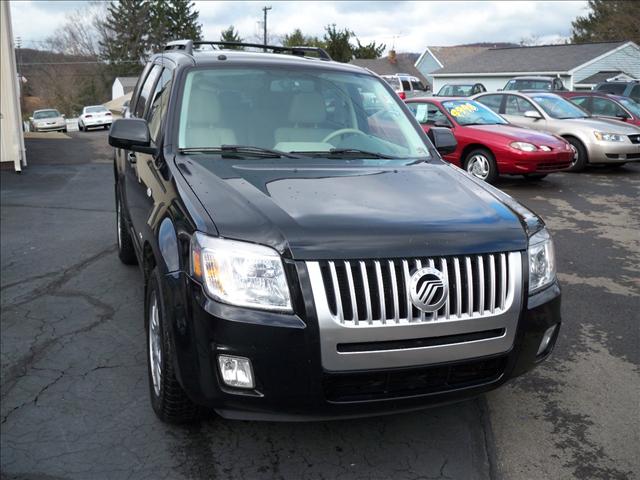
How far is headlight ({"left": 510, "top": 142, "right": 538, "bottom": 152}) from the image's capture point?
36.1 feet

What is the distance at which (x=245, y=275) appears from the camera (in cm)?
276

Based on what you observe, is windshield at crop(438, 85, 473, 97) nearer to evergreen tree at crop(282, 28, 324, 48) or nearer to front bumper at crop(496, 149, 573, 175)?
front bumper at crop(496, 149, 573, 175)

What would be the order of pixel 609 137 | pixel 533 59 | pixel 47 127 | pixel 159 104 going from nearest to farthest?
pixel 159 104
pixel 609 137
pixel 533 59
pixel 47 127

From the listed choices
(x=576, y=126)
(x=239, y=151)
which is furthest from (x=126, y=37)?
(x=239, y=151)

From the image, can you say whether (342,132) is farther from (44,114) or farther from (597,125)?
(44,114)

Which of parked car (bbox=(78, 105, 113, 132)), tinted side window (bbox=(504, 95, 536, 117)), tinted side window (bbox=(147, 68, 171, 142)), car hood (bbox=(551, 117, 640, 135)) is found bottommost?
parked car (bbox=(78, 105, 113, 132))

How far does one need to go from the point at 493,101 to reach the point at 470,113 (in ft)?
9.81

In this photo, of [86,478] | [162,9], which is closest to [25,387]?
[86,478]

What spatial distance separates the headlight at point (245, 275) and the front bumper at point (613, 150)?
12.0m

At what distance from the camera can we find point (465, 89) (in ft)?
82.2

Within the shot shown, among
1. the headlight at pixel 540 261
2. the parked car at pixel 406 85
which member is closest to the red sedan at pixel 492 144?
the headlight at pixel 540 261

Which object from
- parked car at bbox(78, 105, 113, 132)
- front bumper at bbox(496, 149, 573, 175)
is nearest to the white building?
front bumper at bbox(496, 149, 573, 175)

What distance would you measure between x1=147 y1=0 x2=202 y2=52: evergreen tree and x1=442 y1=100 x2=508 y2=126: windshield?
2630 inches

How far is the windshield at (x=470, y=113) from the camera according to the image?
12.1 meters
